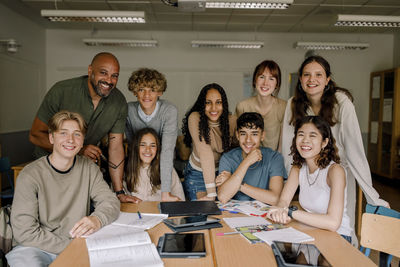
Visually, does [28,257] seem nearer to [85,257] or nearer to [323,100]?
[85,257]

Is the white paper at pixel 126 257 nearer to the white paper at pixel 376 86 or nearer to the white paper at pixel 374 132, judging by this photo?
the white paper at pixel 374 132

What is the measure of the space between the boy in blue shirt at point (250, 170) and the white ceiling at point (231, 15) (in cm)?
325

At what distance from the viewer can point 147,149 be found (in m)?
2.44

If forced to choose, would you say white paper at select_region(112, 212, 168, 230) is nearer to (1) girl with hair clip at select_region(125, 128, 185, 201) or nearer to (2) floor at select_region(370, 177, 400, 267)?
(1) girl with hair clip at select_region(125, 128, 185, 201)

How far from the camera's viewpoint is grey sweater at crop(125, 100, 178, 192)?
7.69ft

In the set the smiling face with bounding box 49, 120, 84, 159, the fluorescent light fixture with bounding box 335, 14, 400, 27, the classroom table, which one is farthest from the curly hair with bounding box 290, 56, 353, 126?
the fluorescent light fixture with bounding box 335, 14, 400, 27

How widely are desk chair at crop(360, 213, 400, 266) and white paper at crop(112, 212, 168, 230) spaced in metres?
0.99

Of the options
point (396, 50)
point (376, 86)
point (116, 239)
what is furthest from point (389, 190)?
point (116, 239)

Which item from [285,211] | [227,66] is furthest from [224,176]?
[227,66]

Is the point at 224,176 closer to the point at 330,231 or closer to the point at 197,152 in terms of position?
the point at 197,152

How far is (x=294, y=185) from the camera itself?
6.40 ft

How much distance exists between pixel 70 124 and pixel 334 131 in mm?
1710

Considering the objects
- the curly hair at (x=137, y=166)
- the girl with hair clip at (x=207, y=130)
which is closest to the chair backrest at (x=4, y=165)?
the curly hair at (x=137, y=166)

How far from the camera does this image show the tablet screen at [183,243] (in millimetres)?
1292
